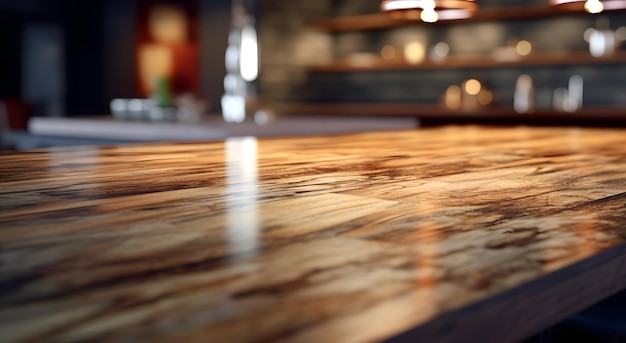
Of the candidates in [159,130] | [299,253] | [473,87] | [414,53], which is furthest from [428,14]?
[414,53]

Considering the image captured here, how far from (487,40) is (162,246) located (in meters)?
5.71

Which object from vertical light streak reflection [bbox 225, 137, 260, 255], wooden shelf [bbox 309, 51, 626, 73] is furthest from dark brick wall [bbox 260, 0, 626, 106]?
vertical light streak reflection [bbox 225, 137, 260, 255]

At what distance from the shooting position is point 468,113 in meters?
5.46

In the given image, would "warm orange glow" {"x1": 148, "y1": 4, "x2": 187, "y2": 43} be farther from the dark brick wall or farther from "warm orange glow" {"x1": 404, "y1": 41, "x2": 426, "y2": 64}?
"warm orange glow" {"x1": 404, "y1": 41, "x2": 426, "y2": 64}

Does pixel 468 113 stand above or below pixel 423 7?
below

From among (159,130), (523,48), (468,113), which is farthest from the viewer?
(523,48)

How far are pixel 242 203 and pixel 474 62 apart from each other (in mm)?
5183

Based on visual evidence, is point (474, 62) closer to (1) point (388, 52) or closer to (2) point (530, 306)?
(1) point (388, 52)

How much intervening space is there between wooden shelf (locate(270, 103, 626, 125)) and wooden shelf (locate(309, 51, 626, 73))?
0.32m

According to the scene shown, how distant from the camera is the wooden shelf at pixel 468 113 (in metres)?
5.07

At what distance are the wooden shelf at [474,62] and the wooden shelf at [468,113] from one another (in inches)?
12.4

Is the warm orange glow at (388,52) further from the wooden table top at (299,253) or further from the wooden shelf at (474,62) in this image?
the wooden table top at (299,253)

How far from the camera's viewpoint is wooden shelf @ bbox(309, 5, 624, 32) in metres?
5.54

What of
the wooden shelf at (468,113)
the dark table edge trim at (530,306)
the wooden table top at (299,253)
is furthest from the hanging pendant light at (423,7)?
the wooden shelf at (468,113)
